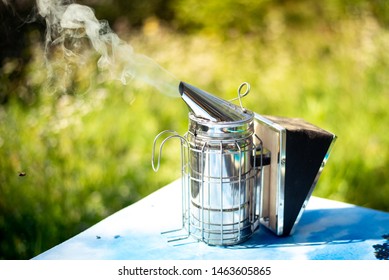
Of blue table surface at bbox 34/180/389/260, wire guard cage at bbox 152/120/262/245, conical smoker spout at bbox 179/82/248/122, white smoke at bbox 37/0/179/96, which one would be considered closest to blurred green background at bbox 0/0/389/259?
white smoke at bbox 37/0/179/96

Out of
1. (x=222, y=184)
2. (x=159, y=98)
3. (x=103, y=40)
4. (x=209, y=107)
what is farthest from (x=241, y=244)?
(x=159, y=98)

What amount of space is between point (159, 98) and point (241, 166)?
7.56 feet

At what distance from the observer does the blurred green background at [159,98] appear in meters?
2.95

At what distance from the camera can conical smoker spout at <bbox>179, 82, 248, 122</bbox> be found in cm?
156

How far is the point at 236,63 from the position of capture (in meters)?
4.27

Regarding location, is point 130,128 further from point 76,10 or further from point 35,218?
point 76,10

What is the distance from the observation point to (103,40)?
1.98 m

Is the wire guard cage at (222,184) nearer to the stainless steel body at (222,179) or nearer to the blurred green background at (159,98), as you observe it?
the stainless steel body at (222,179)

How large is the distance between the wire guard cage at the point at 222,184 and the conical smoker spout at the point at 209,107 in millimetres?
30

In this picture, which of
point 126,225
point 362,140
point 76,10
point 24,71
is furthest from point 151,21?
point 126,225

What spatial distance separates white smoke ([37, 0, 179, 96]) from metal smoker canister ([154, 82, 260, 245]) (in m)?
0.18

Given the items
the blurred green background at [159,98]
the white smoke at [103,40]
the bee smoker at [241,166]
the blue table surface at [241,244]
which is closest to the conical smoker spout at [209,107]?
the bee smoker at [241,166]

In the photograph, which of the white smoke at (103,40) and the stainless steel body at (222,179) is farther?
the white smoke at (103,40)

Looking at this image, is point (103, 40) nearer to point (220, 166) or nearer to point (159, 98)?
point (220, 166)
